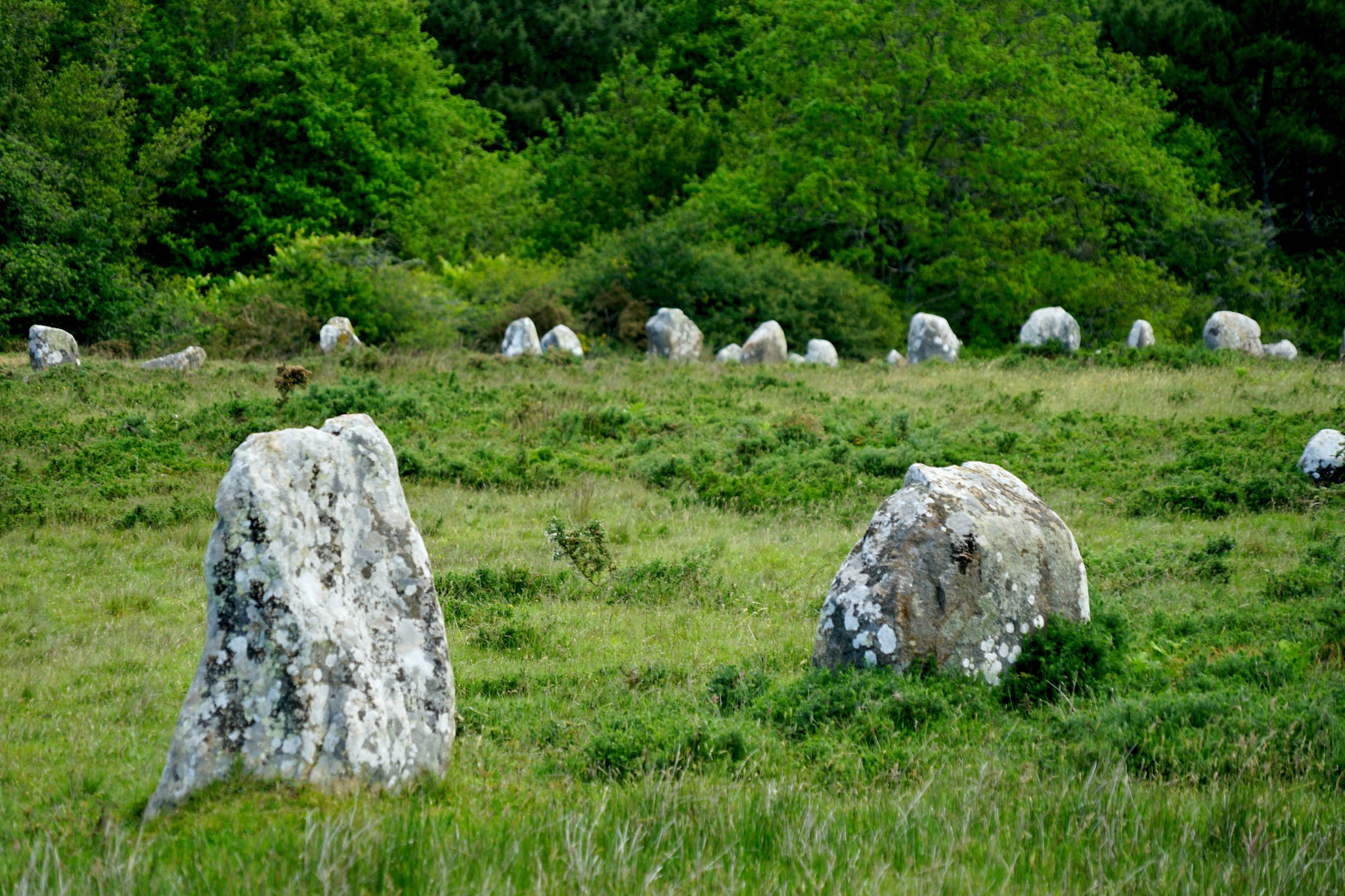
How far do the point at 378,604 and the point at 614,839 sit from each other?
1.88 metres

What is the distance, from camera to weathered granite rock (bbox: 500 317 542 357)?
88.7ft

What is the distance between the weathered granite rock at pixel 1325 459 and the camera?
44.5ft

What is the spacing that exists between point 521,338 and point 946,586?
2121 cm

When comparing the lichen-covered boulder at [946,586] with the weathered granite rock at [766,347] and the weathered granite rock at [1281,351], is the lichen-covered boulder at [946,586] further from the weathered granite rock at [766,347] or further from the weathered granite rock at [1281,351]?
the weathered granite rock at [1281,351]

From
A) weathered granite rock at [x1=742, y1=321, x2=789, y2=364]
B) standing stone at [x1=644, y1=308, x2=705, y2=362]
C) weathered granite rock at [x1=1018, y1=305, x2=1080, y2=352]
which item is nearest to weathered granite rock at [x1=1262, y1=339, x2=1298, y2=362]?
weathered granite rock at [x1=1018, y1=305, x2=1080, y2=352]

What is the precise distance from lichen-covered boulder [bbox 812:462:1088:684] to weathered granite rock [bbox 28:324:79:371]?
20650 millimetres

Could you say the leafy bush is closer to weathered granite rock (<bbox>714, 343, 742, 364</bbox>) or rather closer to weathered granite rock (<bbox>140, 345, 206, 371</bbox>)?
weathered granite rock (<bbox>140, 345, 206, 371</bbox>)

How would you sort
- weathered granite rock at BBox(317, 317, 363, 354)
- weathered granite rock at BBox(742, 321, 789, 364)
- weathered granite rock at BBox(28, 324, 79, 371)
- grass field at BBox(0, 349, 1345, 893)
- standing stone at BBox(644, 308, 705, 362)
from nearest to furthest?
grass field at BBox(0, 349, 1345, 893) → weathered granite rock at BBox(28, 324, 79, 371) → weathered granite rock at BBox(317, 317, 363, 354) → standing stone at BBox(644, 308, 705, 362) → weathered granite rock at BBox(742, 321, 789, 364)

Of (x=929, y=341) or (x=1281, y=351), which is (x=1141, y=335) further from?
(x=929, y=341)

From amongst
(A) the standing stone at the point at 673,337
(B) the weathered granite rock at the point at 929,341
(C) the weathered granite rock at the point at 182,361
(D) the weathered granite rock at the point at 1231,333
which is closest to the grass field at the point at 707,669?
(C) the weathered granite rock at the point at 182,361

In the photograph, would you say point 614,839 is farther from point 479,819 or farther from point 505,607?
point 505,607

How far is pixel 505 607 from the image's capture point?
9.59m

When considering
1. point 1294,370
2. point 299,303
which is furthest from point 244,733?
point 299,303

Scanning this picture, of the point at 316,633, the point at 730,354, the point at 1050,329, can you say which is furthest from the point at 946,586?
the point at 1050,329
